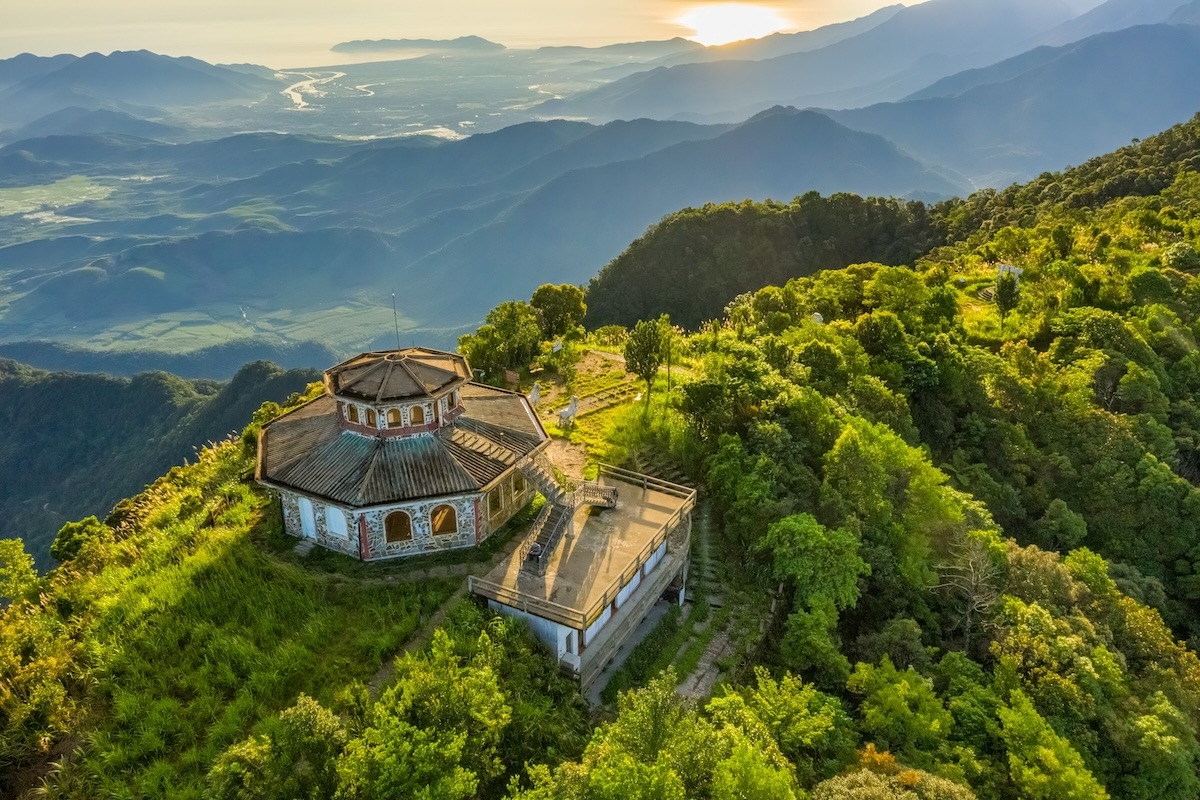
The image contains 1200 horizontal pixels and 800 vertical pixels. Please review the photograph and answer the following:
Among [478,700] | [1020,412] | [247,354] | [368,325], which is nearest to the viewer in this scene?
[478,700]

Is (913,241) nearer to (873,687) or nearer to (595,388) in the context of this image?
(595,388)

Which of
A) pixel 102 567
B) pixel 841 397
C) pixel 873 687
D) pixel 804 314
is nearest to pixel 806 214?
pixel 804 314

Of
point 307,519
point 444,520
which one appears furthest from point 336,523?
point 444,520

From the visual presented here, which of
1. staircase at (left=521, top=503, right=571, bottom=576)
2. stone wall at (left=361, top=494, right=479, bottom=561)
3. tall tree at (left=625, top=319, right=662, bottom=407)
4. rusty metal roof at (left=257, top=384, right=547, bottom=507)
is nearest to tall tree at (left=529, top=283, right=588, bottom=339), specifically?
tall tree at (left=625, top=319, right=662, bottom=407)

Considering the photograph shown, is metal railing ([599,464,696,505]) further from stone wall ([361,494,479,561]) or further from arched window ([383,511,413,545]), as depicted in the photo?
arched window ([383,511,413,545])

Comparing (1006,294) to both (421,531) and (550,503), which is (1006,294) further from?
(421,531)

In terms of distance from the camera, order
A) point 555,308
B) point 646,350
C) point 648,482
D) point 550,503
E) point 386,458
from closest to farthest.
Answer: point 386,458
point 550,503
point 648,482
point 646,350
point 555,308

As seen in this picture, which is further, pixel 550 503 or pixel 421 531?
pixel 550 503
